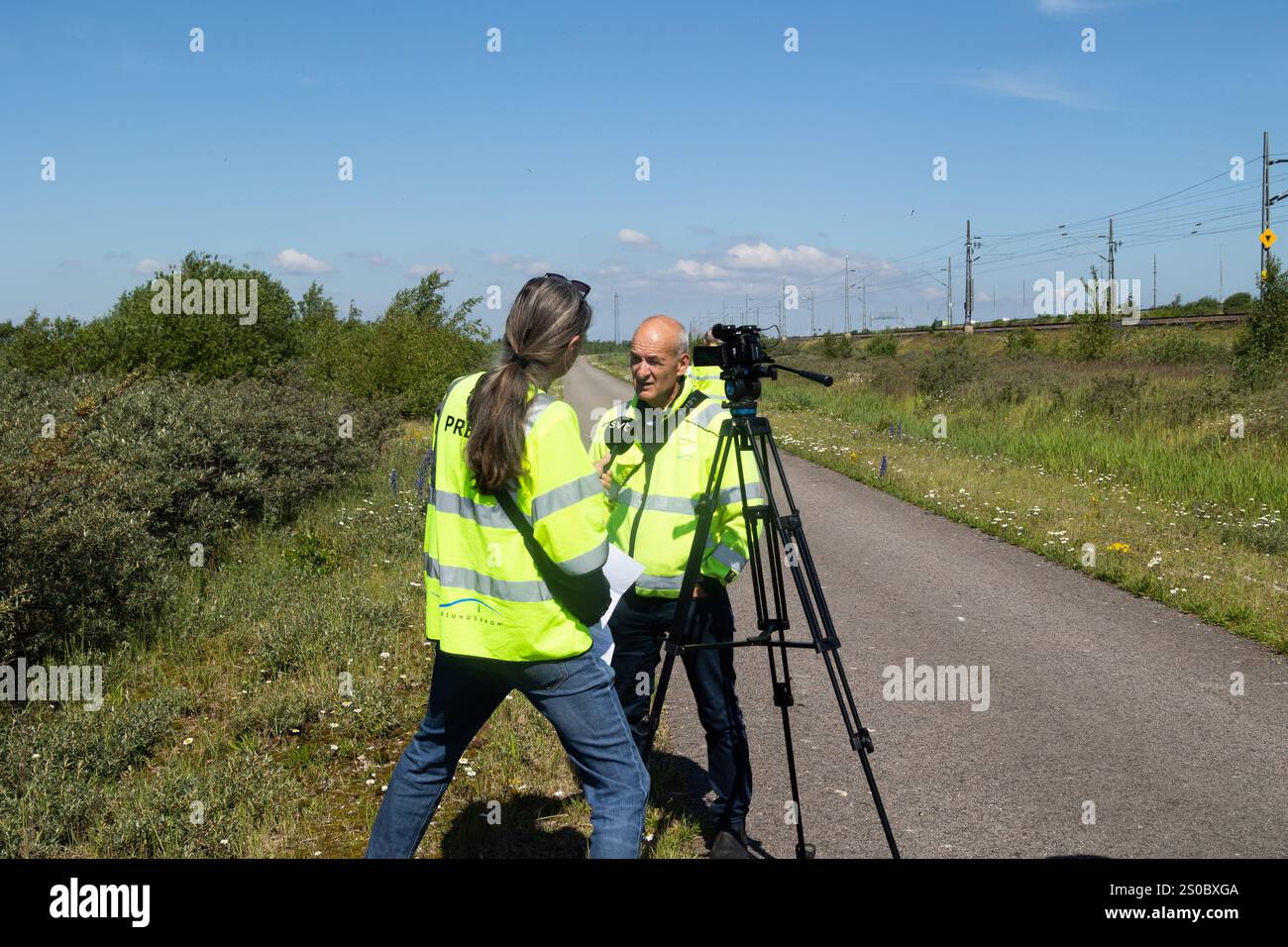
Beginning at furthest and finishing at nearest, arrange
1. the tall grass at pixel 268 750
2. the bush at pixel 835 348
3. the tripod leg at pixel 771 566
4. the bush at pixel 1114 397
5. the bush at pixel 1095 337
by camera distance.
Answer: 1. the bush at pixel 835 348
2. the bush at pixel 1095 337
3. the bush at pixel 1114 397
4. the tall grass at pixel 268 750
5. the tripod leg at pixel 771 566

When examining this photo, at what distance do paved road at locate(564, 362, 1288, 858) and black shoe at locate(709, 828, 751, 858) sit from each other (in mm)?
Answer: 179

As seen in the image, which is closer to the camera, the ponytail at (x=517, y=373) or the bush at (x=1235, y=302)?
the ponytail at (x=517, y=373)

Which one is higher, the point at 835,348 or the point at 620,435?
the point at 835,348

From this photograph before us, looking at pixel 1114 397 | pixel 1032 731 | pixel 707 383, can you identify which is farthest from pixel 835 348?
pixel 707 383

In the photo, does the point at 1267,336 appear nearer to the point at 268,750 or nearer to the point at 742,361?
the point at 742,361

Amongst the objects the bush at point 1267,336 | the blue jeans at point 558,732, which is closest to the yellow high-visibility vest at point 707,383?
the blue jeans at point 558,732

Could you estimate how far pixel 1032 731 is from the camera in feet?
16.5

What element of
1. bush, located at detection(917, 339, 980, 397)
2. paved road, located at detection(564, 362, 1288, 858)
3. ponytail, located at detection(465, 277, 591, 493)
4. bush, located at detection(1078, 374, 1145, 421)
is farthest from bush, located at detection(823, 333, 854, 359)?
ponytail, located at detection(465, 277, 591, 493)

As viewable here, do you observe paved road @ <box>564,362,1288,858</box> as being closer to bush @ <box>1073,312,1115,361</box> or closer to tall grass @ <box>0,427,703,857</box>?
tall grass @ <box>0,427,703,857</box>

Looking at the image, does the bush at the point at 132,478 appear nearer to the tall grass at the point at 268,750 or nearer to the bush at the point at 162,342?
the tall grass at the point at 268,750

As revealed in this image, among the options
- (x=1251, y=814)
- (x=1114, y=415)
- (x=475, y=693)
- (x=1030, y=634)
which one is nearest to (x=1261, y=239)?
(x=1114, y=415)

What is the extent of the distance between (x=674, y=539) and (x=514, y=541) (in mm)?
→ 1069

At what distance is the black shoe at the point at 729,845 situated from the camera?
11.8 feet

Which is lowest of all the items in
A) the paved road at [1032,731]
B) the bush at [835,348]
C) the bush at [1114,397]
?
the paved road at [1032,731]
